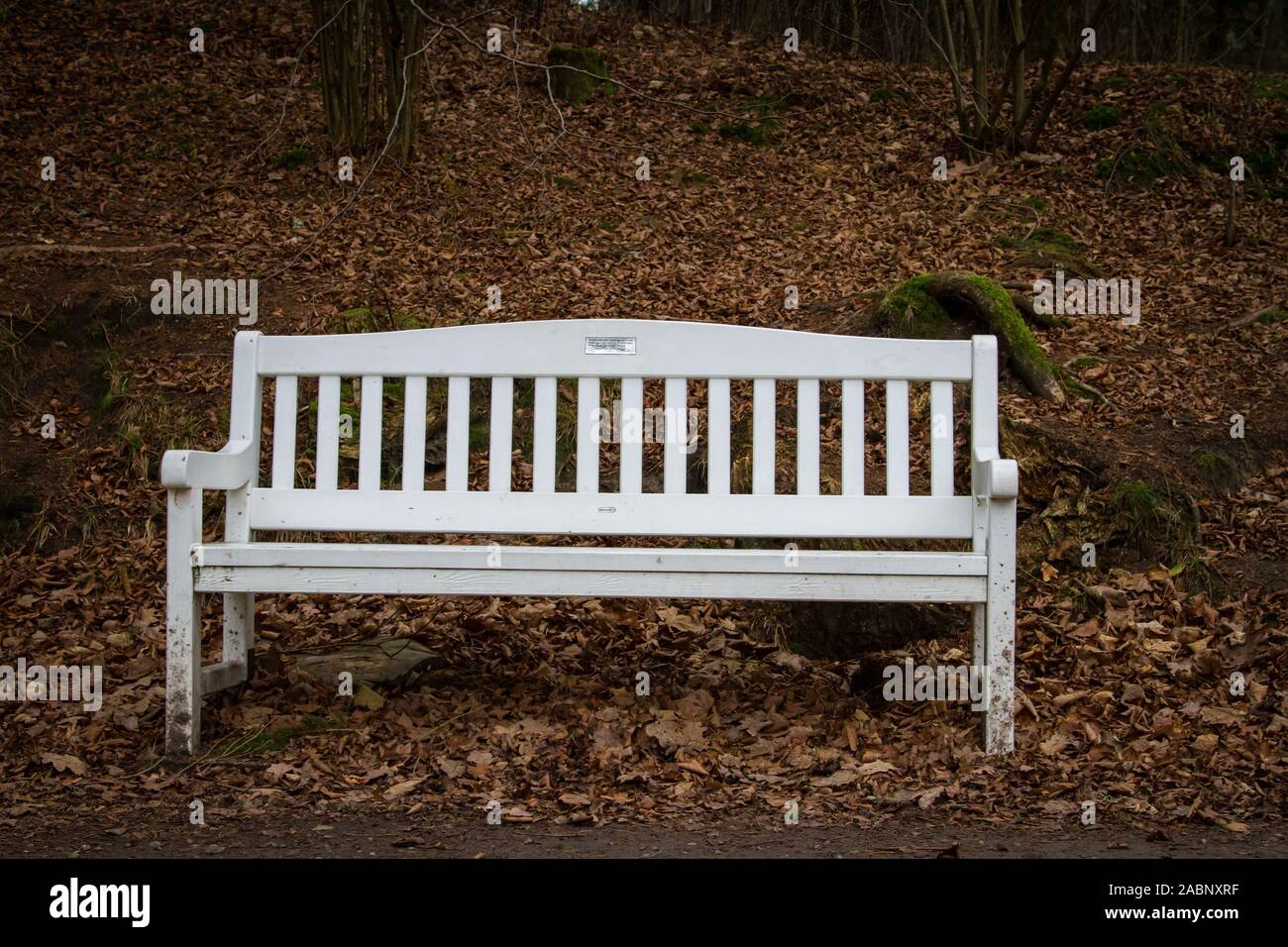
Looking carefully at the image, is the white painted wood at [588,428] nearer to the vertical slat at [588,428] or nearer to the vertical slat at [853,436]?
the vertical slat at [588,428]

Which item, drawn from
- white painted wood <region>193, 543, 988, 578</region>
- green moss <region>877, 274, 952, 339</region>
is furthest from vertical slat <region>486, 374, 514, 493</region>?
green moss <region>877, 274, 952, 339</region>

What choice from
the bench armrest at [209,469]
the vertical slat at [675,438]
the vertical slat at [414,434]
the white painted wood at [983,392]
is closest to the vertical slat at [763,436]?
the vertical slat at [675,438]

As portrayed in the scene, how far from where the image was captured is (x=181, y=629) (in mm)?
3834

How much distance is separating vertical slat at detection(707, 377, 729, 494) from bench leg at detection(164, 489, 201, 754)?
169cm

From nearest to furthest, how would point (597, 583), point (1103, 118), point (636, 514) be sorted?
point (597, 583) → point (636, 514) → point (1103, 118)

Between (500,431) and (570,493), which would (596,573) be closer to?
(570,493)

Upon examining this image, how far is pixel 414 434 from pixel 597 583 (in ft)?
2.95

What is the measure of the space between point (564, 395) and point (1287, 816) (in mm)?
4019

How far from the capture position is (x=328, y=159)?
9.49 metres

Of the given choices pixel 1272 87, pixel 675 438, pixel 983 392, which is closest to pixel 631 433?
pixel 675 438

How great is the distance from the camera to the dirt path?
300cm

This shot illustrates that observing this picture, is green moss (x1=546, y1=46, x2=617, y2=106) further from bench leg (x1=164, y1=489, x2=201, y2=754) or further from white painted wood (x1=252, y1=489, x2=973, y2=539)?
bench leg (x1=164, y1=489, x2=201, y2=754)

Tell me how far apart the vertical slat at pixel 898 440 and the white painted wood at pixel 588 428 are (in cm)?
99

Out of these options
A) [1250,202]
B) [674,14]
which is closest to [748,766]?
[1250,202]
